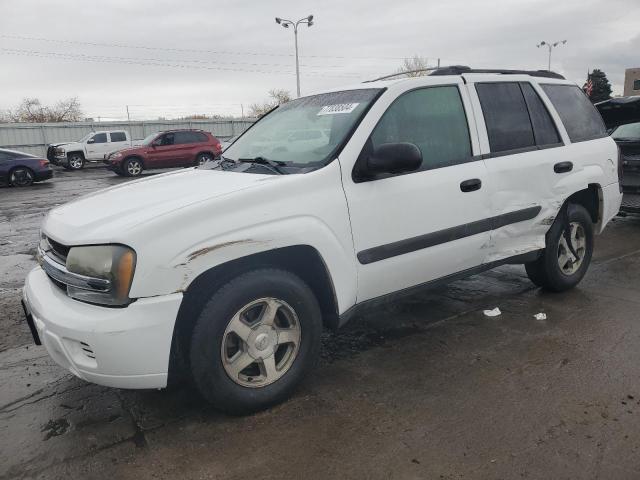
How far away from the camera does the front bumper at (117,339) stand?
2.32 m

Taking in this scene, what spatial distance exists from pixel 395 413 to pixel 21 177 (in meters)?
17.2

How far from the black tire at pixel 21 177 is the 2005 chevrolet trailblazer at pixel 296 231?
15.2 meters

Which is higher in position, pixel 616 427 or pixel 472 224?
pixel 472 224

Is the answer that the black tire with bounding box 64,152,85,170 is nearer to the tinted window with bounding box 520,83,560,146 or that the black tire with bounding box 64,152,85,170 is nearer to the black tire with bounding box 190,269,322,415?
the tinted window with bounding box 520,83,560,146

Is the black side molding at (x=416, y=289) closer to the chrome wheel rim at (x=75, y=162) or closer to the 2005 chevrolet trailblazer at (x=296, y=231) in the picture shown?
the 2005 chevrolet trailblazer at (x=296, y=231)

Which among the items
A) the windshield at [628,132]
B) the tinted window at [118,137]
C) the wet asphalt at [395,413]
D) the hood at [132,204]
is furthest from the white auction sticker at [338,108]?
the tinted window at [118,137]

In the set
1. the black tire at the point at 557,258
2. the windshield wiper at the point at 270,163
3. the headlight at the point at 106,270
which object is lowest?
the black tire at the point at 557,258

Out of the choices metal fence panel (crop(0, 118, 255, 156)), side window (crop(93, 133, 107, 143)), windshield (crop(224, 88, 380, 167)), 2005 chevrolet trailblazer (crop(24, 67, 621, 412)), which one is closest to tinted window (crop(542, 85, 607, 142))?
2005 chevrolet trailblazer (crop(24, 67, 621, 412))

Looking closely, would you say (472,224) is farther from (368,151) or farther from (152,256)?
(152,256)

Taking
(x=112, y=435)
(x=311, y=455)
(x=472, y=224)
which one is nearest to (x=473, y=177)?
(x=472, y=224)

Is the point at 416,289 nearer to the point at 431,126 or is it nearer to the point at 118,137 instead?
the point at 431,126

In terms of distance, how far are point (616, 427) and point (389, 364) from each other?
1.27 meters

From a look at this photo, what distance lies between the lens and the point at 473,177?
3.45m

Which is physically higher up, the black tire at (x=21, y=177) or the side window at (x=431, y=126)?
the side window at (x=431, y=126)
